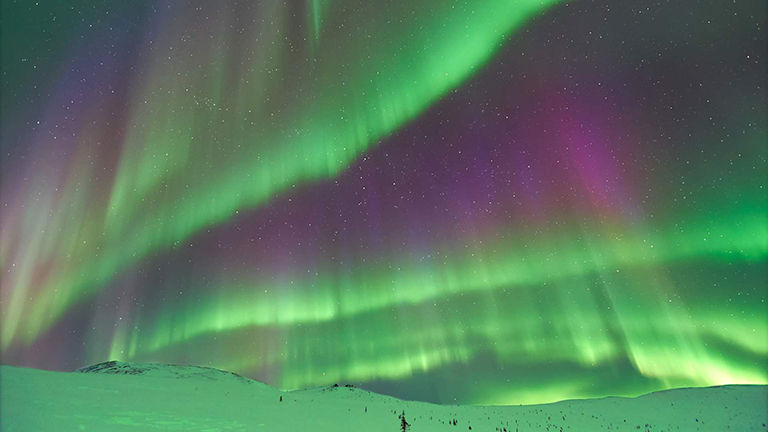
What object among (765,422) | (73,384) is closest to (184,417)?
(73,384)

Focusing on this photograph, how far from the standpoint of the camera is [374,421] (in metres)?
14.6

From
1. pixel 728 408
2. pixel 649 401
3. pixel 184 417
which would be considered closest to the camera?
pixel 184 417

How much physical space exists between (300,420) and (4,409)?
7366 mm

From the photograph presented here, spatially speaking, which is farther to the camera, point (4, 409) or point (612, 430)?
point (612, 430)

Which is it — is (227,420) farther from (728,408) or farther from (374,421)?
(728,408)

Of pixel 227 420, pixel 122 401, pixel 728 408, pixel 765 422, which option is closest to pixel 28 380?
pixel 122 401

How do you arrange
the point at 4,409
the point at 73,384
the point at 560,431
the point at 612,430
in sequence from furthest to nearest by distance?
1. the point at 612,430
2. the point at 560,431
3. the point at 73,384
4. the point at 4,409

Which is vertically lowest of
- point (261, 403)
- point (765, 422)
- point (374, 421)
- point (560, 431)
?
point (765, 422)

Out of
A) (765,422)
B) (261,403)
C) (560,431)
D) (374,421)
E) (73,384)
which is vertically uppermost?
(73,384)

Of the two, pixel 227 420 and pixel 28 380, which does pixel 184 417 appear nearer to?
pixel 227 420

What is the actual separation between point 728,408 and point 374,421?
28940 millimetres

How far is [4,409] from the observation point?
746 cm

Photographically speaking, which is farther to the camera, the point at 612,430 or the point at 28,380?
the point at 612,430

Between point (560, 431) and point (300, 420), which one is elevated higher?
point (300, 420)
